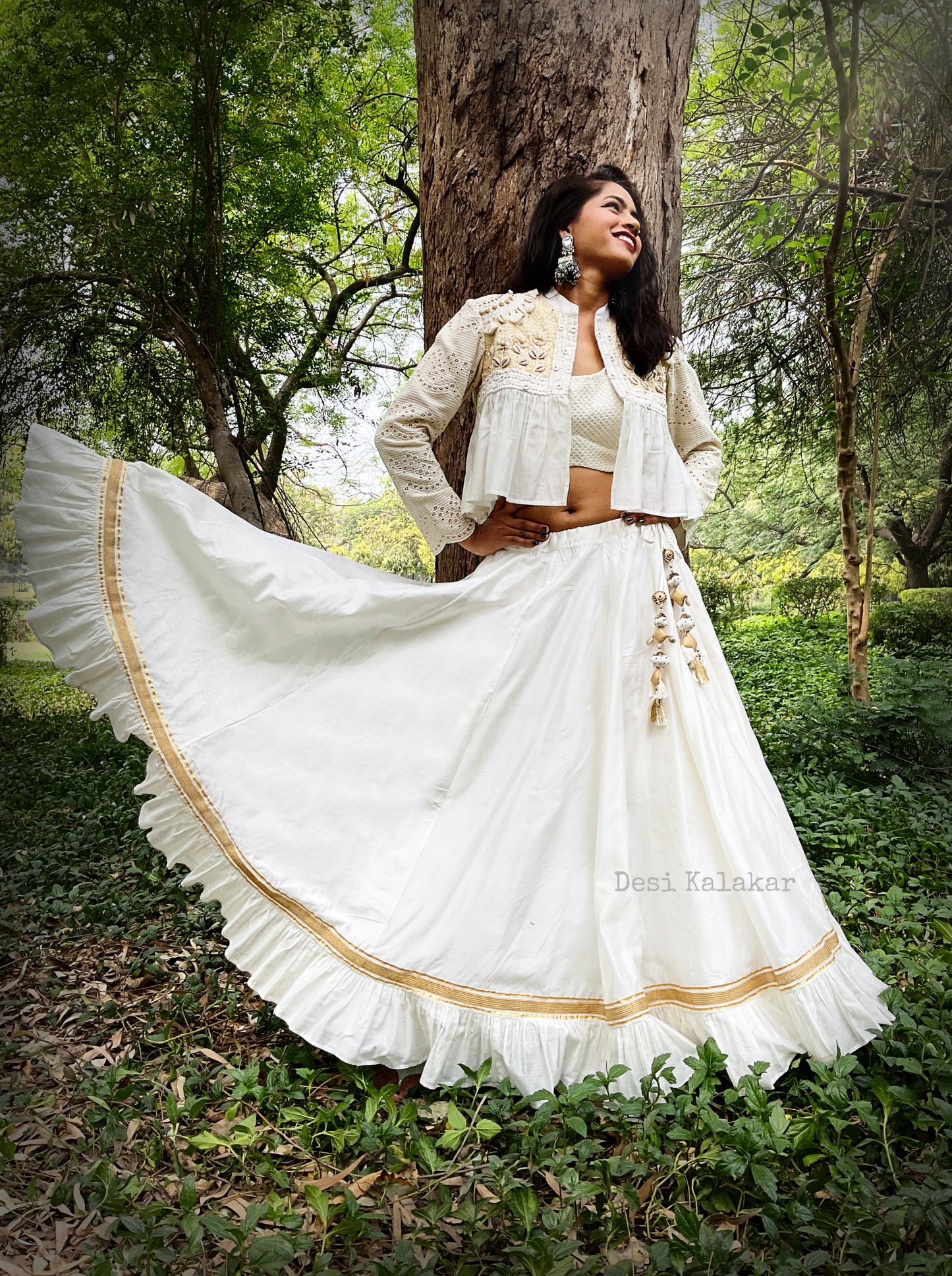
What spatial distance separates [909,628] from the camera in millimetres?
10023

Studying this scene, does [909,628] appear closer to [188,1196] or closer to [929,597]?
[929,597]

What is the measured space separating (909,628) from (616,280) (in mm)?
9143

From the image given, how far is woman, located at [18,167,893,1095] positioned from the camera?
1779 millimetres

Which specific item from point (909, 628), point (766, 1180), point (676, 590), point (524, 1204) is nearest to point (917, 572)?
point (909, 628)

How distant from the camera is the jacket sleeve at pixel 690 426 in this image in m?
2.26

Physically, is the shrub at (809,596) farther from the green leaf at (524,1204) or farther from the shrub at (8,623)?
the green leaf at (524,1204)

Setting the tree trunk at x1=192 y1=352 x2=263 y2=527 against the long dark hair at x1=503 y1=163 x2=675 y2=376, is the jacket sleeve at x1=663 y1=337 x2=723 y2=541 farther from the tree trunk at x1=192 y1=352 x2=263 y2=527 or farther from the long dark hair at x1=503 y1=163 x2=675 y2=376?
the tree trunk at x1=192 y1=352 x2=263 y2=527

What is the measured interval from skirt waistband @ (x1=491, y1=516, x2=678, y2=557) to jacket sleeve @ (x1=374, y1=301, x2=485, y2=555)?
205 mm

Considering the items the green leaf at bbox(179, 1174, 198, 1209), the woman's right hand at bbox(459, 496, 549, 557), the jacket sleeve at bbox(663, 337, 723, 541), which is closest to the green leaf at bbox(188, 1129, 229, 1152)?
the green leaf at bbox(179, 1174, 198, 1209)

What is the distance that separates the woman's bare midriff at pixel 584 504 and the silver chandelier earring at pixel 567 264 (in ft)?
1.70

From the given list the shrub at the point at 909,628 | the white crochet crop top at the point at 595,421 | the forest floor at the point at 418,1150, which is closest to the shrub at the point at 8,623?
the forest floor at the point at 418,1150

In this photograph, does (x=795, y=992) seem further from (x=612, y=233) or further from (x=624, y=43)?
(x=624, y=43)

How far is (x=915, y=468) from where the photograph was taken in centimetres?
1216

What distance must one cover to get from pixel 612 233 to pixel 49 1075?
2.40 metres
